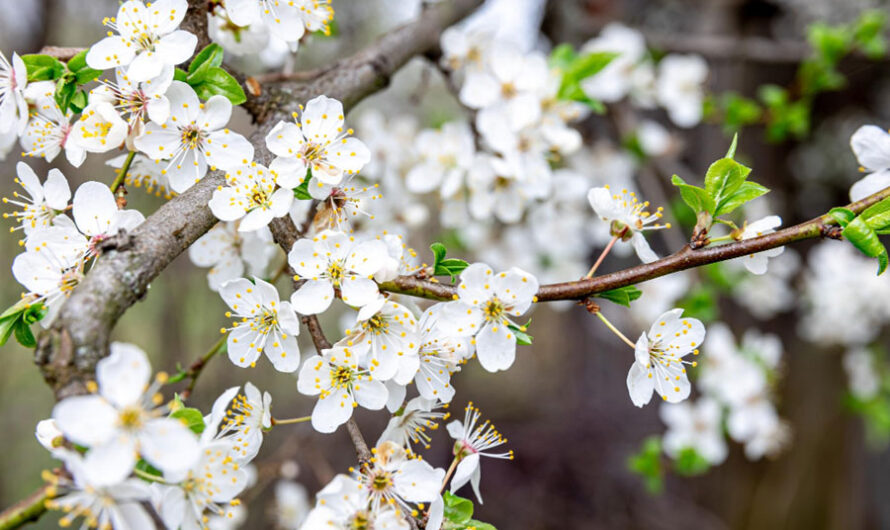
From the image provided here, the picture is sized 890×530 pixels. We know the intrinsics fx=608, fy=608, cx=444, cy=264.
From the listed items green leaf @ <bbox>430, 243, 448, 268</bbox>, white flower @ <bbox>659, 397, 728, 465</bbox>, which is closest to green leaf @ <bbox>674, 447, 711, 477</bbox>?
white flower @ <bbox>659, 397, 728, 465</bbox>

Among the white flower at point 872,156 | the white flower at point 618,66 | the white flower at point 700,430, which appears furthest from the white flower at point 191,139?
the white flower at point 700,430

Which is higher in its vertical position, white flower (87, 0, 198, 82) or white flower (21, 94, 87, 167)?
white flower (87, 0, 198, 82)

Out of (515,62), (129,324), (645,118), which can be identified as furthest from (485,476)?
(129,324)

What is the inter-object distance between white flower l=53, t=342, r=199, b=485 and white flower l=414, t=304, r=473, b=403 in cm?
37

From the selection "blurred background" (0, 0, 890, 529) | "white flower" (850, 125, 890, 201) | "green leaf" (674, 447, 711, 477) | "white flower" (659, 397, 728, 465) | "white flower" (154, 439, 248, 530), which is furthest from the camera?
"blurred background" (0, 0, 890, 529)

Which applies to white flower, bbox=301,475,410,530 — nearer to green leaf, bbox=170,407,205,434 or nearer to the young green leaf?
green leaf, bbox=170,407,205,434

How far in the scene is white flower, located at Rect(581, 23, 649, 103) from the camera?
218 centimetres

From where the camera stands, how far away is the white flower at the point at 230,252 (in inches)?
47.1

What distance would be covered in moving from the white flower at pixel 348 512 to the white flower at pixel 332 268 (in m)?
0.25

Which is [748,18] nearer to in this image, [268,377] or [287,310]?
[287,310]

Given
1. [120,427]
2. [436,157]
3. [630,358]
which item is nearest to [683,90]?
[436,157]

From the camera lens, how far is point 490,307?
3.12 feet

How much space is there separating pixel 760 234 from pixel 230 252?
0.98 meters

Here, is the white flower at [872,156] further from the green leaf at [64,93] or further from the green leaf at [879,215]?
the green leaf at [64,93]
